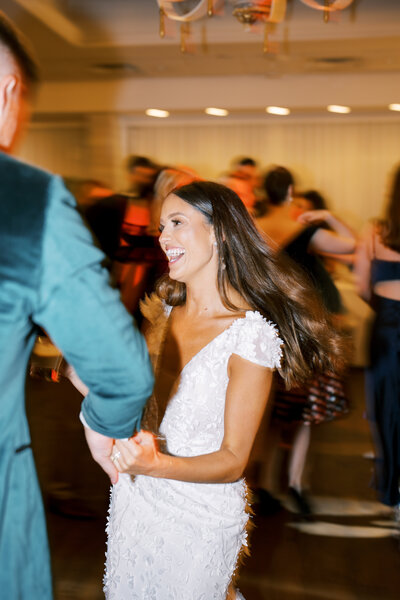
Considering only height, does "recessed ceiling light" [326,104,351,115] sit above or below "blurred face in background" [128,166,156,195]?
above

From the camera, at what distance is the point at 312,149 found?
7.70m

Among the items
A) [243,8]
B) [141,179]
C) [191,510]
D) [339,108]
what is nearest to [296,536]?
[191,510]

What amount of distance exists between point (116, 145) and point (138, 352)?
289 inches

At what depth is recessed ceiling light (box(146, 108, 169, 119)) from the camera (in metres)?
7.37

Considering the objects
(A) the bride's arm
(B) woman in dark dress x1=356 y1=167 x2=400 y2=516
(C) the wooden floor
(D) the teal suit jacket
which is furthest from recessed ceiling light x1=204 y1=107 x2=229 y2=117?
(D) the teal suit jacket

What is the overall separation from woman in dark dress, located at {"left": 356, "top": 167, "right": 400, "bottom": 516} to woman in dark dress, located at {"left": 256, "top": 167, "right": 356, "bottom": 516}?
0.17 meters

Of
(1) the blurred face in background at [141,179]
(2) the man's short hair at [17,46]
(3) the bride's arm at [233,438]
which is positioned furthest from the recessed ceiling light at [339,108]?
(2) the man's short hair at [17,46]

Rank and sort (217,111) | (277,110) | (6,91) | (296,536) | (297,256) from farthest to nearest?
(217,111)
(277,110)
(297,256)
(296,536)
(6,91)

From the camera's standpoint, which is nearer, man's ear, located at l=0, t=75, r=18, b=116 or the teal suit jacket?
the teal suit jacket

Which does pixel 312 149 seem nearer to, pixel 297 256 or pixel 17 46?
pixel 297 256

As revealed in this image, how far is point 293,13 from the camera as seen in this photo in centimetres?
538

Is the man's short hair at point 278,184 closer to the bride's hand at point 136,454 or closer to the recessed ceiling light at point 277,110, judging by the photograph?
the bride's hand at point 136,454

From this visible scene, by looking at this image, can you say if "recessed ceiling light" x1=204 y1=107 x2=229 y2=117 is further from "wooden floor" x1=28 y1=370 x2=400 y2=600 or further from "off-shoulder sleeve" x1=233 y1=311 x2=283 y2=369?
"off-shoulder sleeve" x1=233 y1=311 x2=283 y2=369

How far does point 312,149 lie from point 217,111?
51.2 inches
